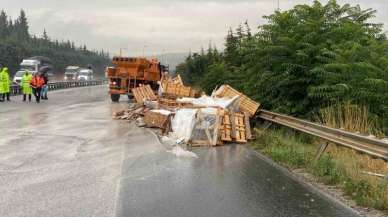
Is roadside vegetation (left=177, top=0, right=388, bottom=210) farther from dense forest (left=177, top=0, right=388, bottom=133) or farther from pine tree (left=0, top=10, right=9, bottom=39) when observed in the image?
pine tree (left=0, top=10, right=9, bottom=39)

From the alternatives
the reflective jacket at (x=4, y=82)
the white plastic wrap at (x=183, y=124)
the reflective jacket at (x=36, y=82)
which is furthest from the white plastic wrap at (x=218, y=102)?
the reflective jacket at (x=4, y=82)

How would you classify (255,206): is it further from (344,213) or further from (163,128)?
(163,128)

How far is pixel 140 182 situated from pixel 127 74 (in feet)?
75.5

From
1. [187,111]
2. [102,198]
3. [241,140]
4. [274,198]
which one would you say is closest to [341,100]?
[241,140]

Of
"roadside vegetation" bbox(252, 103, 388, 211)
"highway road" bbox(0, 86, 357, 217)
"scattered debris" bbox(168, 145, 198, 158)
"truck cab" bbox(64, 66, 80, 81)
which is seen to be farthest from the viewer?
"truck cab" bbox(64, 66, 80, 81)

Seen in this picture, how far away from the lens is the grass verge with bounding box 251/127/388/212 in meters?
7.34

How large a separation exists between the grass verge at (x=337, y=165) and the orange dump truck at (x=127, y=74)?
18311 millimetres

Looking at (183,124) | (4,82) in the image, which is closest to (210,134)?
(183,124)

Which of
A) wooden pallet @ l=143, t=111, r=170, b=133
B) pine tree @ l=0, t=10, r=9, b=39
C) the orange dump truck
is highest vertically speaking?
pine tree @ l=0, t=10, r=9, b=39

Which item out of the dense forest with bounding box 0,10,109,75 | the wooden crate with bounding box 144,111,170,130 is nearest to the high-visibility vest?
the wooden crate with bounding box 144,111,170,130

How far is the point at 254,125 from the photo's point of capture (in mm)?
16297

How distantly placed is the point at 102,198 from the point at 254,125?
31.6ft

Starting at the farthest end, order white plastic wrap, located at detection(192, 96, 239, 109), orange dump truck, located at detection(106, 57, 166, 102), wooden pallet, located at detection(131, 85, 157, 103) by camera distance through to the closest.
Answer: orange dump truck, located at detection(106, 57, 166, 102)
wooden pallet, located at detection(131, 85, 157, 103)
white plastic wrap, located at detection(192, 96, 239, 109)

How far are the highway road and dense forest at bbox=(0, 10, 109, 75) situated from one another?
9823 centimetres
